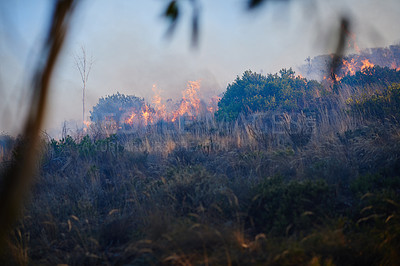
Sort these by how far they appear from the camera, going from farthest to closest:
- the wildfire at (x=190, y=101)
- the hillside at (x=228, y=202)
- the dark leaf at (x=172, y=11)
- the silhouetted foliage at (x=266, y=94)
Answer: the wildfire at (x=190, y=101)
the silhouetted foliage at (x=266, y=94)
the dark leaf at (x=172, y=11)
the hillside at (x=228, y=202)

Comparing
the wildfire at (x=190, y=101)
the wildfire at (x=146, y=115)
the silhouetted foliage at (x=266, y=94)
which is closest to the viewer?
the silhouetted foliage at (x=266, y=94)

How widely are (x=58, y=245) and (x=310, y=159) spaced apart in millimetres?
3936

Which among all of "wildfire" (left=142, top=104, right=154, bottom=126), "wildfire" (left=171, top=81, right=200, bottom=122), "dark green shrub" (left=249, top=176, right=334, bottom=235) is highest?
"wildfire" (left=171, top=81, right=200, bottom=122)

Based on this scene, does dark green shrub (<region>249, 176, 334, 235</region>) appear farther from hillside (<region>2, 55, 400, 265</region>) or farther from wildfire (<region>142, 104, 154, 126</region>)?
wildfire (<region>142, 104, 154, 126</region>)

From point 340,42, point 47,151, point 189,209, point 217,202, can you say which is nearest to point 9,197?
point 189,209

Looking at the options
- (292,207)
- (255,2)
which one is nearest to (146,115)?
(255,2)

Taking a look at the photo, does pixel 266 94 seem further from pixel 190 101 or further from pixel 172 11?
pixel 190 101

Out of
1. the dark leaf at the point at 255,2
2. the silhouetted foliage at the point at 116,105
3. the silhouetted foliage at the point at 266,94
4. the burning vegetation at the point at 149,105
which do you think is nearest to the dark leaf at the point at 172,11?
the dark leaf at the point at 255,2

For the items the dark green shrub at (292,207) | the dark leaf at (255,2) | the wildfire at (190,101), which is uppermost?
the wildfire at (190,101)

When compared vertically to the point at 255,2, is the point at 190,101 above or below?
above

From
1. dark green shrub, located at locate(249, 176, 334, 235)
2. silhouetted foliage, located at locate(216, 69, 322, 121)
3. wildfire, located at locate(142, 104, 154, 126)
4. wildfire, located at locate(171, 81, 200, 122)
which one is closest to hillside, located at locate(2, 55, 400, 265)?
dark green shrub, located at locate(249, 176, 334, 235)

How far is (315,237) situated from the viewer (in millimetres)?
2283

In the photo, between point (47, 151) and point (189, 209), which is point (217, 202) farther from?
point (47, 151)

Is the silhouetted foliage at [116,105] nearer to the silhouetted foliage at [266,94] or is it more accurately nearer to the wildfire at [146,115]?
the wildfire at [146,115]
